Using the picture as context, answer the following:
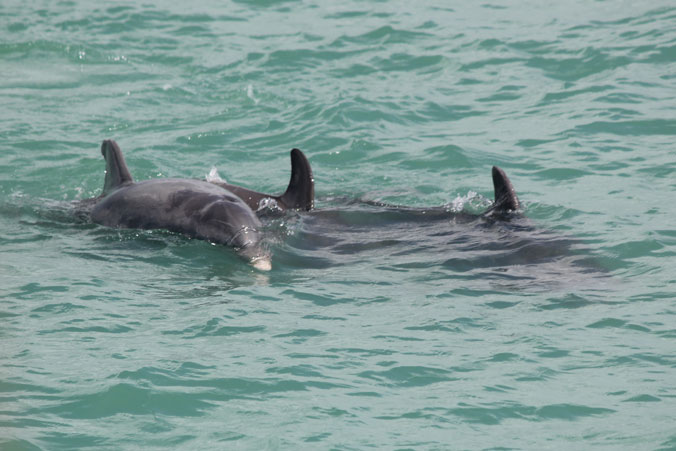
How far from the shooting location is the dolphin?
963 centimetres

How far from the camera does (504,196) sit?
412 inches

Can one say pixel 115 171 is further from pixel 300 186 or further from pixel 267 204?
pixel 300 186

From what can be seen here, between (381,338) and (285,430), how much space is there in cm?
155

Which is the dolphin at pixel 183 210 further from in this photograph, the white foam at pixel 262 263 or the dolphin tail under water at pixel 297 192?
the dolphin tail under water at pixel 297 192

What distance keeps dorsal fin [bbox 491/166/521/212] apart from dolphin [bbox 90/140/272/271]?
2452mm

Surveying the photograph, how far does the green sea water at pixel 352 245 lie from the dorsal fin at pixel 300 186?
0.65 feet

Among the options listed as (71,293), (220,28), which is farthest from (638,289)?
(220,28)

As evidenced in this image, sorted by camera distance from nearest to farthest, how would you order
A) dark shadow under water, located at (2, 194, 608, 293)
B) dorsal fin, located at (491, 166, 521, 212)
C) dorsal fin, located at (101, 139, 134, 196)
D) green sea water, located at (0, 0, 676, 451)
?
green sea water, located at (0, 0, 676, 451) → dark shadow under water, located at (2, 194, 608, 293) → dorsal fin, located at (491, 166, 521, 212) → dorsal fin, located at (101, 139, 134, 196)

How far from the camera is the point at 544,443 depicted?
19.6 feet

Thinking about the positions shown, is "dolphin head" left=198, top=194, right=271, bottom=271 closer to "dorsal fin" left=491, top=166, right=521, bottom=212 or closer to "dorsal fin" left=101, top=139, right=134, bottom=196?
"dorsal fin" left=101, top=139, right=134, bottom=196

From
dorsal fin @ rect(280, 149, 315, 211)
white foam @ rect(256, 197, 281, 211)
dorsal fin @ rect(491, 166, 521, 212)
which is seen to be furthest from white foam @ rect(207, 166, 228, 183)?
dorsal fin @ rect(491, 166, 521, 212)

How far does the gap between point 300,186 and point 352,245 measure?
1094 mm

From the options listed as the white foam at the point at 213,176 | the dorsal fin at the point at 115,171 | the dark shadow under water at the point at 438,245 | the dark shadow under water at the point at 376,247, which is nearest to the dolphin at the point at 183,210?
the dorsal fin at the point at 115,171

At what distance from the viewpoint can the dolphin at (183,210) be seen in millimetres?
9633
